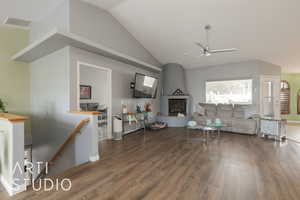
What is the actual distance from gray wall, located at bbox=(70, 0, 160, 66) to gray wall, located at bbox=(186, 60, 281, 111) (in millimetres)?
3053

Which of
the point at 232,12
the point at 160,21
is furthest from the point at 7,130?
the point at 232,12

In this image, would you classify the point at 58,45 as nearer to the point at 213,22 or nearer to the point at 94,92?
the point at 94,92

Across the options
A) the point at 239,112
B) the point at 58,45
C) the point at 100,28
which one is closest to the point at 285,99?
the point at 239,112

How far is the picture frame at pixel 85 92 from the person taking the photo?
18.2 ft

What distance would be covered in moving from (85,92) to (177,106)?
401cm

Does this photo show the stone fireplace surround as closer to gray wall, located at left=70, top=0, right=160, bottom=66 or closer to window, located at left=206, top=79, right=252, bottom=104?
window, located at left=206, top=79, right=252, bottom=104

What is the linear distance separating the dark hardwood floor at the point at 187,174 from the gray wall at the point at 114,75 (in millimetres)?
1467

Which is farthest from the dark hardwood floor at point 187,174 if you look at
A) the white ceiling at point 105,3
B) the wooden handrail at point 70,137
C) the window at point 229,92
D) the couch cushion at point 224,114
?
the white ceiling at point 105,3

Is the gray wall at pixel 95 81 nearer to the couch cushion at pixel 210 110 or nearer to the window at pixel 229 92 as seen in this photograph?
the couch cushion at pixel 210 110

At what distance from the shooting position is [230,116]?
5574 mm

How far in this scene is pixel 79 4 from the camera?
11.7 ft

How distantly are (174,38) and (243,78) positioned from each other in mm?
3355

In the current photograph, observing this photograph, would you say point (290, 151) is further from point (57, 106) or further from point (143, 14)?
point (57, 106)

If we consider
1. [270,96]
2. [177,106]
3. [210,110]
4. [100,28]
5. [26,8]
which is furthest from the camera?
[177,106]
